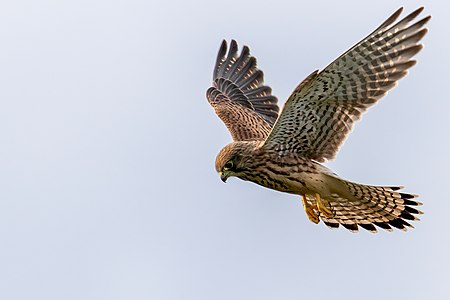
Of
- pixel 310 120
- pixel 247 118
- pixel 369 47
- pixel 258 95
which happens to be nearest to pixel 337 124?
pixel 310 120

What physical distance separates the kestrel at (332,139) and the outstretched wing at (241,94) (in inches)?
23.5

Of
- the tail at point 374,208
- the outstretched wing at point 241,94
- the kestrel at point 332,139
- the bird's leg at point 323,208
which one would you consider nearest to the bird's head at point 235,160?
the kestrel at point 332,139

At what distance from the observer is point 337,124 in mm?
12258

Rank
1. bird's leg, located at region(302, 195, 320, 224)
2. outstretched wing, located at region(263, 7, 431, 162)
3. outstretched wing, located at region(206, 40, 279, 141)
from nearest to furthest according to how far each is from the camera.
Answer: outstretched wing, located at region(263, 7, 431, 162)
bird's leg, located at region(302, 195, 320, 224)
outstretched wing, located at region(206, 40, 279, 141)

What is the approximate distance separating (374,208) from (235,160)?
6.05ft

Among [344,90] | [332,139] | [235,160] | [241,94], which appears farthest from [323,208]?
[241,94]

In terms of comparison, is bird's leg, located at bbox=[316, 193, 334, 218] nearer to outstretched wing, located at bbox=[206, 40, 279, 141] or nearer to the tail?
the tail

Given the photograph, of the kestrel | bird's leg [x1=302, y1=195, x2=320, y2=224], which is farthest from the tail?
bird's leg [x1=302, y1=195, x2=320, y2=224]

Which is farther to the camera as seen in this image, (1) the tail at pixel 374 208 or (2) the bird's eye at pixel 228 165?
(1) the tail at pixel 374 208

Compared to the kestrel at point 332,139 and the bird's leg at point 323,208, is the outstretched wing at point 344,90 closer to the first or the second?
the kestrel at point 332,139

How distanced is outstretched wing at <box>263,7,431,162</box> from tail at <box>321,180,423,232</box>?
672mm

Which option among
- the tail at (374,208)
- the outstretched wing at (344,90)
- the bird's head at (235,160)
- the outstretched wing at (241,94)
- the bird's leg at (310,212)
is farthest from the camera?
the outstretched wing at (241,94)

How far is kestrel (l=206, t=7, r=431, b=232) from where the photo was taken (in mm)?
11578

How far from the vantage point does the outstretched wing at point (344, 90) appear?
1151cm
